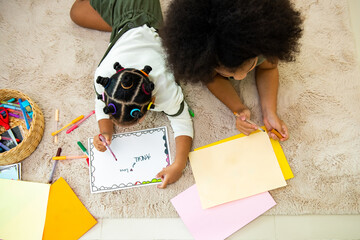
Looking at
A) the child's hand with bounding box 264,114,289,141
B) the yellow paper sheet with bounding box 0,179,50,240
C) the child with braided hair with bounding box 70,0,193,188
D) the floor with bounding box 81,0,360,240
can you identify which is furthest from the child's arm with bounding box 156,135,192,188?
the yellow paper sheet with bounding box 0,179,50,240

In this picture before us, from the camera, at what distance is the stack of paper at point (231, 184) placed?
79 cm

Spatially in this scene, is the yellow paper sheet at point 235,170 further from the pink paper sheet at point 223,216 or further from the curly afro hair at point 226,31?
the curly afro hair at point 226,31

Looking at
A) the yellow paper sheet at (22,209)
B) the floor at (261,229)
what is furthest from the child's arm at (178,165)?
the yellow paper sheet at (22,209)

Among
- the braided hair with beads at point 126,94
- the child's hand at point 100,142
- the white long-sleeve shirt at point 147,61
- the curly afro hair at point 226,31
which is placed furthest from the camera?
the child's hand at point 100,142

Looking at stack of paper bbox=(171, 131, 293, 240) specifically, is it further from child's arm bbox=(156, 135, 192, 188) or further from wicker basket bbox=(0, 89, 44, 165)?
wicker basket bbox=(0, 89, 44, 165)

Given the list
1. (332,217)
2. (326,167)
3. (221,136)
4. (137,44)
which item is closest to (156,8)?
(137,44)

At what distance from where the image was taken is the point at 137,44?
75 centimetres

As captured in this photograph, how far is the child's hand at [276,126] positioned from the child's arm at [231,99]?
2.1 inches

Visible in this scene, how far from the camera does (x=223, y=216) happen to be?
79 centimetres

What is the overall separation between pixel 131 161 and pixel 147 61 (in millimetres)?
326

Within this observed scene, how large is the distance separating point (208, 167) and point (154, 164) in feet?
0.56

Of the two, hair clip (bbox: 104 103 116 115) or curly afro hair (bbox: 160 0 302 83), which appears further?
hair clip (bbox: 104 103 116 115)

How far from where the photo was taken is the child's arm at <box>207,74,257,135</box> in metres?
0.82

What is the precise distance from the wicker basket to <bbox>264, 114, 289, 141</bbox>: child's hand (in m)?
0.72
